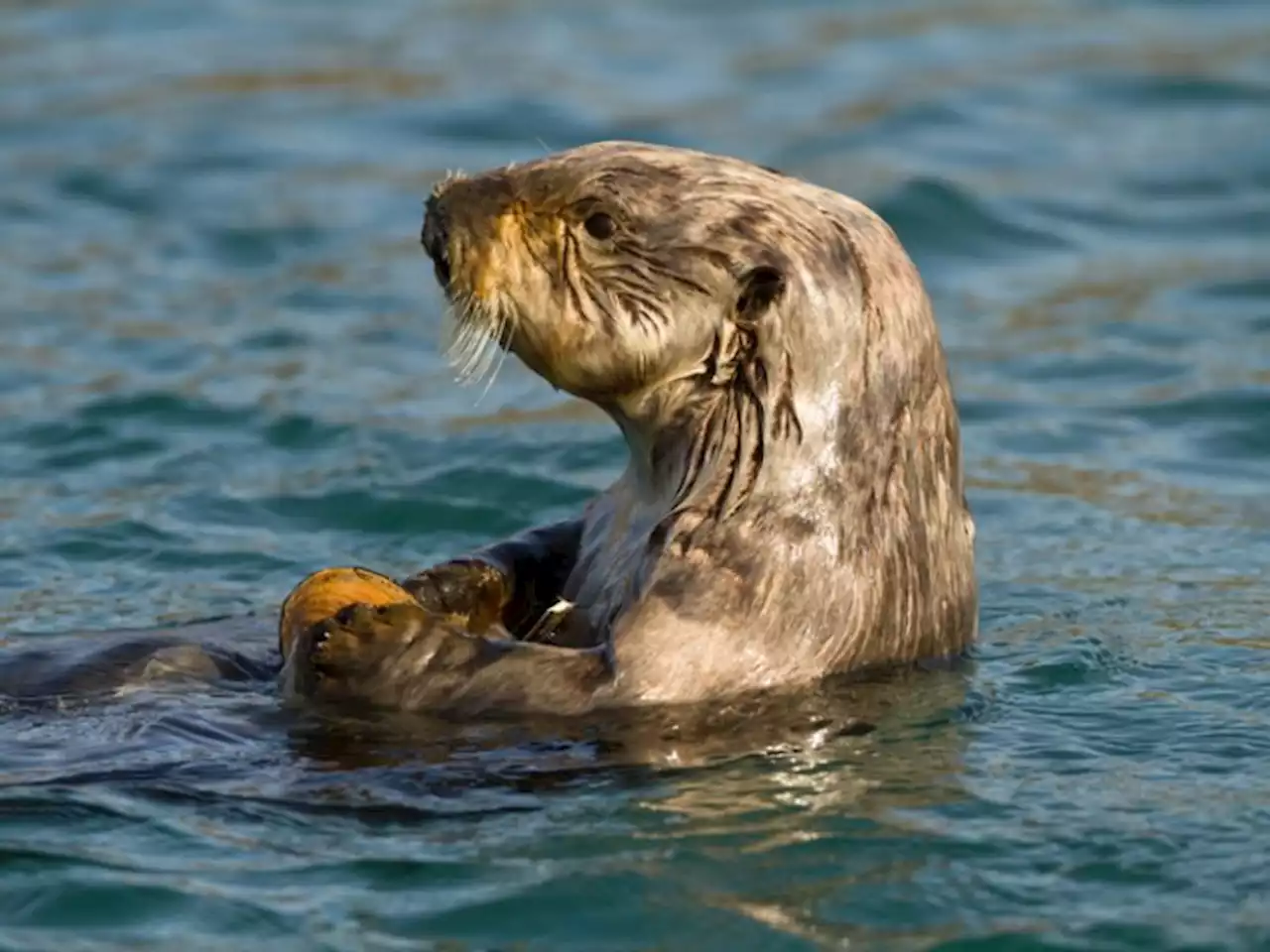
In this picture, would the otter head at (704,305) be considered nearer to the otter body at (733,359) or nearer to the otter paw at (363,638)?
the otter body at (733,359)

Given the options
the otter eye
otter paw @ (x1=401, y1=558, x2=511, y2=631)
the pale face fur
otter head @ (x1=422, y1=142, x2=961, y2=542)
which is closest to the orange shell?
otter paw @ (x1=401, y1=558, x2=511, y2=631)

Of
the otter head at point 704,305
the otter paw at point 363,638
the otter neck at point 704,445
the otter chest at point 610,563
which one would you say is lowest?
the otter paw at point 363,638

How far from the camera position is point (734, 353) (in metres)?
6.18

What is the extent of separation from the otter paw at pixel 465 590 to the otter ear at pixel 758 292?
41.3 inches

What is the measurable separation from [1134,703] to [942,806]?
1.03m

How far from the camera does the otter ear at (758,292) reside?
6.10 m

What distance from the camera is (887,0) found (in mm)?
15875

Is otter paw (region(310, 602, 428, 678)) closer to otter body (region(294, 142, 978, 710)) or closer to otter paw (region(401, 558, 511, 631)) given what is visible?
otter body (region(294, 142, 978, 710))

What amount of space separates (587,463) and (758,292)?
10.6 feet

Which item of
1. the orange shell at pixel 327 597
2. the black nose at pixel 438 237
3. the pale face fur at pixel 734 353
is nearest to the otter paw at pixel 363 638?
the orange shell at pixel 327 597

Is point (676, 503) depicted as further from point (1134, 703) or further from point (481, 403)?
point (481, 403)

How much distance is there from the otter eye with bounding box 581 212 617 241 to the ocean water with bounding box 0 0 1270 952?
3.86 feet

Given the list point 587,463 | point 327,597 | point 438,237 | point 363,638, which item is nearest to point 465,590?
point 327,597

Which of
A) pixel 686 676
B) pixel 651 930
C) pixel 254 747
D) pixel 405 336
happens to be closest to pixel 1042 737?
pixel 686 676
